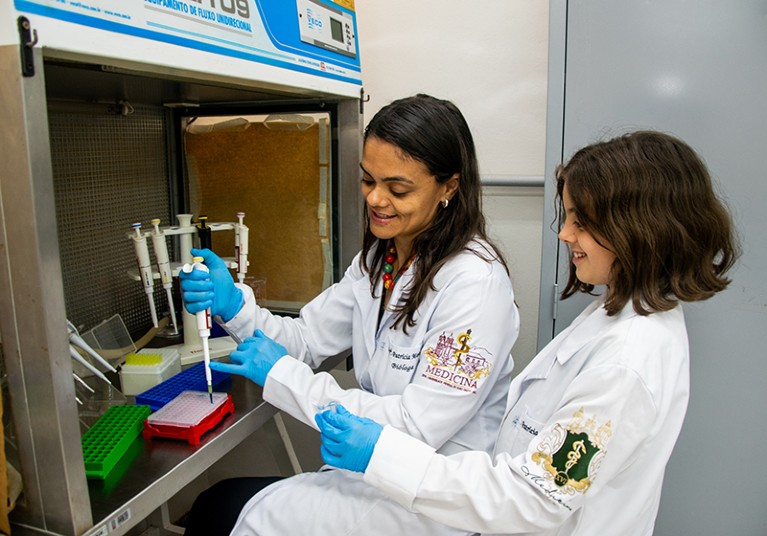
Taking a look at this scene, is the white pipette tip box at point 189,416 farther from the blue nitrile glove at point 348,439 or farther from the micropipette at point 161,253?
the micropipette at point 161,253

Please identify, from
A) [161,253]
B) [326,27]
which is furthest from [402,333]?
[326,27]

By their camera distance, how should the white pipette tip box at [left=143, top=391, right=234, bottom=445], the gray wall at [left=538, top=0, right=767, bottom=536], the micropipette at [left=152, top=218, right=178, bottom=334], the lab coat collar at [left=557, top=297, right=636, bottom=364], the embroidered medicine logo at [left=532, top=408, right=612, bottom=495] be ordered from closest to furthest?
the embroidered medicine logo at [left=532, top=408, right=612, bottom=495] < the lab coat collar at [left=557, top=297, right=636, bottom=364] < the white pipette tip box at [left=143, top=391, right=234, bottom=445] < the gray wall at [left=538, top=0, right=767, bottom=536] < the micropipette at [left=152, top=218, right=178, bottom=334]

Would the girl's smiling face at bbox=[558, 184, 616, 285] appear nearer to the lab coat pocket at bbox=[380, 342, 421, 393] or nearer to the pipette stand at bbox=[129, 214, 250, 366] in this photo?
the lab coat pocket at bbox=[380, 342, 421, 393]

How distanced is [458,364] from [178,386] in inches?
22.8

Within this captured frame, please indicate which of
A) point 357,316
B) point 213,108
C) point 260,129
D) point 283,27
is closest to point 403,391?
point 357,316

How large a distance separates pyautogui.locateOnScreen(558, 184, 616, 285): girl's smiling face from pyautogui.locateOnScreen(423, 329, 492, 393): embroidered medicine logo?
246 millimetres

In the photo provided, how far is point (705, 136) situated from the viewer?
4.18 ft

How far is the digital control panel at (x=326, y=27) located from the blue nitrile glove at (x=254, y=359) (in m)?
0.67

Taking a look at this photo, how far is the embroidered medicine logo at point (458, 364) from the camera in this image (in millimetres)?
1060

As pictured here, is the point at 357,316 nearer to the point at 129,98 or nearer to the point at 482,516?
the point at 482,516

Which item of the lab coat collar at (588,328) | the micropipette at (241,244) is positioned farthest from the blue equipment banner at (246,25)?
the lab coat collar at (588,328)

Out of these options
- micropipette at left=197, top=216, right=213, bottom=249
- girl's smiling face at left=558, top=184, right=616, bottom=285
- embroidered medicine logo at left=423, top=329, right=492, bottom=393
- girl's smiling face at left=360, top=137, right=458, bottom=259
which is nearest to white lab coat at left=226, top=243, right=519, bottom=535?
embroidered medicine logo at left=423, top=329, right=492, bottom=393

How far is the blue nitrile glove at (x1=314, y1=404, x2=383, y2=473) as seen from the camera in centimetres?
94

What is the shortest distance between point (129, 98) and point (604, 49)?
3.89ft
